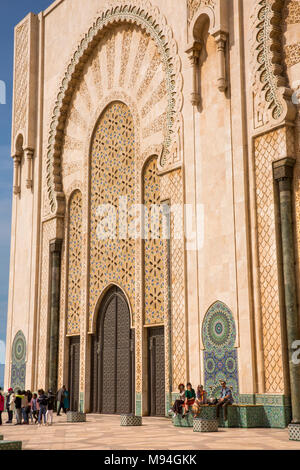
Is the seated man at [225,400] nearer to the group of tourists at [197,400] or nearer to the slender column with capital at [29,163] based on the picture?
the group of tourists at [197,400]

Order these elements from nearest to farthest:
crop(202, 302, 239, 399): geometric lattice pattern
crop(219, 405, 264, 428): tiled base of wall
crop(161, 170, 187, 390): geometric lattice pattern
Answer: crop(219, 405, 264, 428): tiled base of wall < crop(202, 302, 239, 399): geometric lattice pattern < crop(161, 170, 187, 390): geometric lattice pattern

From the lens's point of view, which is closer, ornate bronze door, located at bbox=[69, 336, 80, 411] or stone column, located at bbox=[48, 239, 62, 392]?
ornate bronze door, located at bbox=[69, 336, 80, 411]

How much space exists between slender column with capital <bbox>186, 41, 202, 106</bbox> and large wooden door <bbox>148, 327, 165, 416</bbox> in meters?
3.65

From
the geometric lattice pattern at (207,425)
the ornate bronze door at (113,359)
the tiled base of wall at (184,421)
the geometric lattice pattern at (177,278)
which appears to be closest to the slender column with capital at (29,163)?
the ornate bronze door at (113,359)

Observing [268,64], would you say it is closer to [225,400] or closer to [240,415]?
[225,400]

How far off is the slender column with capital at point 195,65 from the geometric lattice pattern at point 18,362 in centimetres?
648

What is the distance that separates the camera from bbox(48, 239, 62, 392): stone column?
1188cm

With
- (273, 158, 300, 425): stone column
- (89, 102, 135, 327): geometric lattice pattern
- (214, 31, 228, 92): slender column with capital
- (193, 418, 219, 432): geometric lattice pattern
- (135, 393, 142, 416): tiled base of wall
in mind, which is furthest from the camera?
(89, 102, 135, 327): geometric lattice pattern

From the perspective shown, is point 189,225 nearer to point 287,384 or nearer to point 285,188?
point 285,188

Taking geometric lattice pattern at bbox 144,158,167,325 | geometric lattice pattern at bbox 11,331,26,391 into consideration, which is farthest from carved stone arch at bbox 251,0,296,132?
geometric lattice pattern at bbox 11,331,26,391

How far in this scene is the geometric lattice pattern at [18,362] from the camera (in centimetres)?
1275

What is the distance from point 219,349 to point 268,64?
3.96 meters

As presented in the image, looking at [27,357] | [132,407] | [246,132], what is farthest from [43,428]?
[246,132]

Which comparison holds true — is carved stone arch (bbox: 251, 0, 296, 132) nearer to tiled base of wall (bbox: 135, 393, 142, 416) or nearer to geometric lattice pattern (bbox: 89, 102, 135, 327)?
geometric lattice pattern (bbox: 89, 102, 135, 327)
